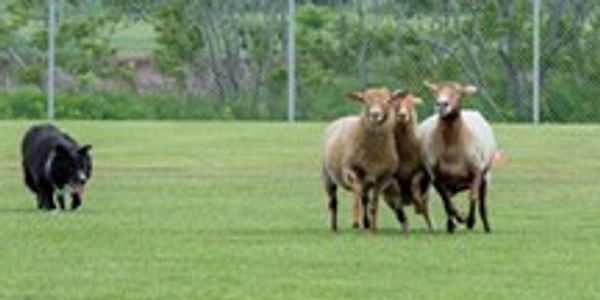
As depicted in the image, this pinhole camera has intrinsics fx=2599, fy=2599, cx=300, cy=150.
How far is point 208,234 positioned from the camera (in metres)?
22.6

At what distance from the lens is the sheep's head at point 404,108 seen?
2305cm

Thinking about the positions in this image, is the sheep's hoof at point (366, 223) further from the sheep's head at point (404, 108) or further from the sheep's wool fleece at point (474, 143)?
the sheep's head at point (404, 108)

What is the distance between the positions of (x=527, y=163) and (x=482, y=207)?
12.1 metres

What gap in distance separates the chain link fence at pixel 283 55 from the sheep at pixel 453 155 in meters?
19.0

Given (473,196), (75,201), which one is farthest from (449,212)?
(75,201)

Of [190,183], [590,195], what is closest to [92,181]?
[190,183]

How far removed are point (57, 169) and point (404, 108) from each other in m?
4.52

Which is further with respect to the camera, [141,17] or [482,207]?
[141,17]

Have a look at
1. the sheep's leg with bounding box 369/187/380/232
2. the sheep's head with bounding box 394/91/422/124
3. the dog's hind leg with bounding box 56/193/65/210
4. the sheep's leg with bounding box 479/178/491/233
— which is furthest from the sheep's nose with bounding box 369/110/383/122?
the dog's hind leg with bounding box 56/193/65/210

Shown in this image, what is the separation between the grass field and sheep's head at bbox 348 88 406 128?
100cm

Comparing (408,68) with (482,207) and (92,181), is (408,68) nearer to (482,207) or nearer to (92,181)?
(92,181)

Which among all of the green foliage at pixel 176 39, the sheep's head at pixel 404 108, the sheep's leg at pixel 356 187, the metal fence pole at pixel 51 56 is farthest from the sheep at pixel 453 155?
the metal fence pole at pixel 51 56

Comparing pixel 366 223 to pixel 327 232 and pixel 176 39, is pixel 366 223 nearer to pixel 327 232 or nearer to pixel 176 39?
pixel 327 232

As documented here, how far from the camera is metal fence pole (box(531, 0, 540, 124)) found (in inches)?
1673
